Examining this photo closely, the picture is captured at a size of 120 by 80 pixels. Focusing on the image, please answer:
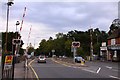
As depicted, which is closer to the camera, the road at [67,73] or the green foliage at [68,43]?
the road at [67,73]

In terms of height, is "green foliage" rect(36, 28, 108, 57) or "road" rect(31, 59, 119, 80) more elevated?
"green foliage" rect(36, 28, 108, 57)

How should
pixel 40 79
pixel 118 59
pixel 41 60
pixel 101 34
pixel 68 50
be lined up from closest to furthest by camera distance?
pixel 40 79 → pixel 41 60 → pixel 118 59 → pixel 68 50 → pixel 101 34

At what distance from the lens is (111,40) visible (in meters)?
94.0

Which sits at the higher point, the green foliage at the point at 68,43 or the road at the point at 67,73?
the green foliage at the point at 68,43

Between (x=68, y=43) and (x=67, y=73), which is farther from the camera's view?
(x=68, y=43)

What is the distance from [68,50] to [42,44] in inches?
1475

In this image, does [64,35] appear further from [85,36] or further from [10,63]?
[10,63]

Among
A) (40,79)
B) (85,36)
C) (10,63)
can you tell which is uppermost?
(85,36)

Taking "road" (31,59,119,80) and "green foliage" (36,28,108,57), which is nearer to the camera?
"road" (31,59,119,80)

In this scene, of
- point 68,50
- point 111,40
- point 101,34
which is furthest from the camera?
point 101,34

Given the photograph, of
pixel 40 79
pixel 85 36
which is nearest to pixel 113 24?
pixel 85 36

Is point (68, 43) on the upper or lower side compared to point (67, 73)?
upper

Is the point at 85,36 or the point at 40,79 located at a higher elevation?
the point at 85,36

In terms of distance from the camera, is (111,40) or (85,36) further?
(85,36)
